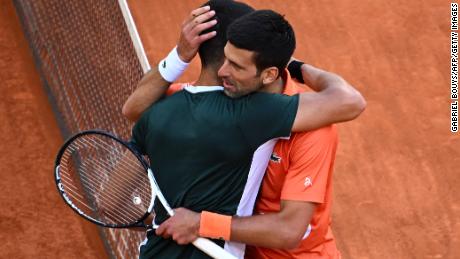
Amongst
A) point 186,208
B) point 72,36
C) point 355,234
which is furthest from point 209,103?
point 72,36

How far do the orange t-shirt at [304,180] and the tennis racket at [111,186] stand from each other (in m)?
0.39

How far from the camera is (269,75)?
4078 mm

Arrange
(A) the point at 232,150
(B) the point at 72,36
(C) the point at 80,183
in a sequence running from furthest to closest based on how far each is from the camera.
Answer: (B) the point at 72,36, (C) the point at 80,183, (A) the point at 232,150

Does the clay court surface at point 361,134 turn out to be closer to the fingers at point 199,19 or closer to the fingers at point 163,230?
the fingers at point 163,230

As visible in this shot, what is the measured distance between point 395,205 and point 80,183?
12.7ft

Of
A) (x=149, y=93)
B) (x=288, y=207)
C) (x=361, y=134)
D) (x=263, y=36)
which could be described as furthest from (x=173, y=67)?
(x=361, y=134)

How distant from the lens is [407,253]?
300 inches

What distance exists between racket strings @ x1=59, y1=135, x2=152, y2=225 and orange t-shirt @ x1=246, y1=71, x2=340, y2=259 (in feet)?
2.06

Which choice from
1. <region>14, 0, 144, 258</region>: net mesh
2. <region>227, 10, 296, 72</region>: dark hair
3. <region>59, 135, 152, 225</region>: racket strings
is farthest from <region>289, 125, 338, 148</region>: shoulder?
<region>14, 0, 144, 258</region>: net mesh

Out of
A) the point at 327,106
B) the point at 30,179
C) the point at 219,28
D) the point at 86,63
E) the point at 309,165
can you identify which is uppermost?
the point at 219,28

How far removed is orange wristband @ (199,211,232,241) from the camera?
13.5 ft

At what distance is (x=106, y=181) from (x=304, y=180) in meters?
1.23

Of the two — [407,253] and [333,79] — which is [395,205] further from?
[333,79]

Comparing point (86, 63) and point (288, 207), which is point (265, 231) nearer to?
point (288, 207)
